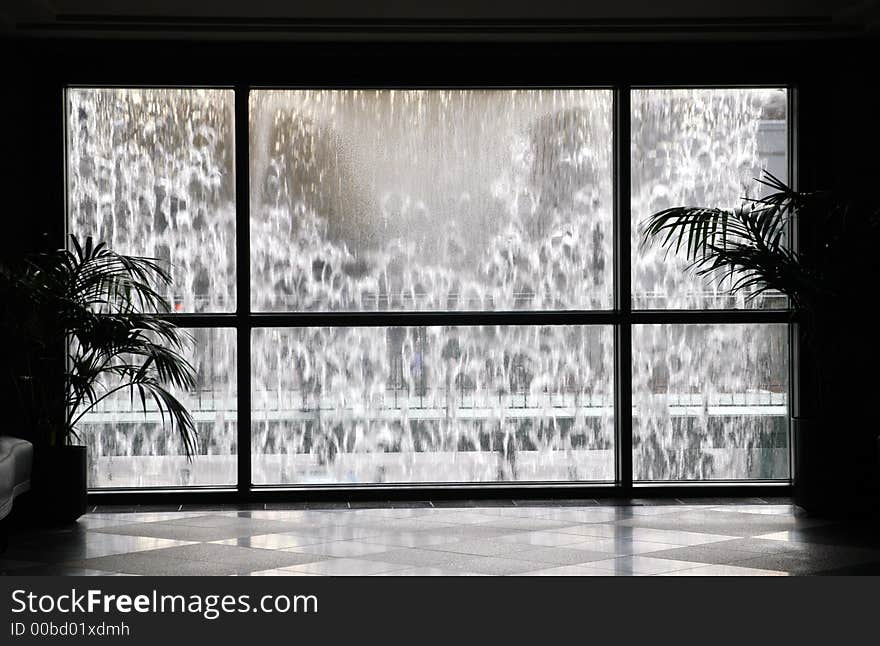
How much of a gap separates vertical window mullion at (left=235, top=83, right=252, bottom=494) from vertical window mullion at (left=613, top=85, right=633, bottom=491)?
2.20m

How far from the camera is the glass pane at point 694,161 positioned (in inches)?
247

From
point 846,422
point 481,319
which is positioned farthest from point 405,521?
point 846,422

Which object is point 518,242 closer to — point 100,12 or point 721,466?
point 721,466

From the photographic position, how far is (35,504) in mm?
5332

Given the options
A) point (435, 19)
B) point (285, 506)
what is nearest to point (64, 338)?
point (285, 506)

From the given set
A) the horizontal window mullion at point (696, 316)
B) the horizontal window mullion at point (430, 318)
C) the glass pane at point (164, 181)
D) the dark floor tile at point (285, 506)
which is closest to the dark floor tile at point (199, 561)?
the dark floor tile at point (285, 506)

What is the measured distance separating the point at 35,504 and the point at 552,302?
10.2 feet

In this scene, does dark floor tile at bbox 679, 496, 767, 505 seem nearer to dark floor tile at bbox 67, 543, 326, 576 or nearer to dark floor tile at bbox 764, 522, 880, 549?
dark floor tile at bbox 764, 522, 880, 549

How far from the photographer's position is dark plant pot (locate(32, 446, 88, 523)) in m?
5.33

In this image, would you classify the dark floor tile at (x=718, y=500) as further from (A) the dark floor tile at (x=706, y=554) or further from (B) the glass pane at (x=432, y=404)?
(A) the dark floor tile at (x=706, y=554)

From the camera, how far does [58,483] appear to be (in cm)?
536

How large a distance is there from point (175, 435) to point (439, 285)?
1.80 meters

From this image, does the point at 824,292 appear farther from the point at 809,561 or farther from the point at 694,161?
the point at 809,561

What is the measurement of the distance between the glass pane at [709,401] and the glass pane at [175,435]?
96.7 inches
